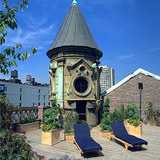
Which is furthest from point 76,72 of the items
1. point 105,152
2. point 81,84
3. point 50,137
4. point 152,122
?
point 152,122

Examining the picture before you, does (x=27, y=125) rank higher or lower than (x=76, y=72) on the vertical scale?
lower

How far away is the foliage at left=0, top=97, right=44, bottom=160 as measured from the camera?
10.1ft

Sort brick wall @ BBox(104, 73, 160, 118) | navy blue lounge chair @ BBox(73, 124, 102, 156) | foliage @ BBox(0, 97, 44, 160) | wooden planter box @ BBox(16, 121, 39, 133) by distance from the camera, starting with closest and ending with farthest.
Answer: foliage @ BBox(0, 97, 44, 160), navy blue lounge chair @ BBox(73, 124, 102, 156), wooden planter box @ BBox(16, 121, 39, 133), brick wall @ BBox(104, 73, 160, 118)

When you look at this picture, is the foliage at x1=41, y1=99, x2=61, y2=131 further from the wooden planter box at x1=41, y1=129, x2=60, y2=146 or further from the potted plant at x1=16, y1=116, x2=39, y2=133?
the potted plant at x1=16, y1=116, x2=39, y2=133

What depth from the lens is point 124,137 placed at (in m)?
7.87

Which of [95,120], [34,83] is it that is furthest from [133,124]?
[34,83]

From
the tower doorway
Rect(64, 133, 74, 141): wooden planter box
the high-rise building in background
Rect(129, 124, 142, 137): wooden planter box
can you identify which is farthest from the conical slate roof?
the high-rise building in background

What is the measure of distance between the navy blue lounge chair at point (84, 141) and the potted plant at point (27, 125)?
16.6 ft

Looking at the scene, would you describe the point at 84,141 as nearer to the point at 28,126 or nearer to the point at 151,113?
the point at 28,126

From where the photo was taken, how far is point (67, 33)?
13.1 metres

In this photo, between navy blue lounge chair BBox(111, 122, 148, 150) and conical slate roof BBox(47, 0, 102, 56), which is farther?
conical slate roof BBox(47, 0, 102, 56)

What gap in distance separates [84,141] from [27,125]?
6.12 metres

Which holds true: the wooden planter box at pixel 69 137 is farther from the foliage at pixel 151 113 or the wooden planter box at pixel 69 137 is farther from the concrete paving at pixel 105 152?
the foliage at pixel 151 113

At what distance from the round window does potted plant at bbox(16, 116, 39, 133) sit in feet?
14.7
